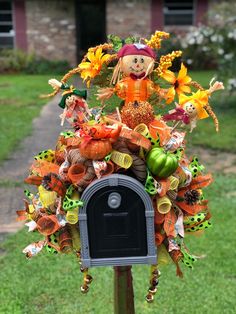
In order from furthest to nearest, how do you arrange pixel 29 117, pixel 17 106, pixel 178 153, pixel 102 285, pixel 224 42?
pixel 17 106 → pixel 224 42 → pixel 29 117 → pixel 102 285 → pixel 178 153

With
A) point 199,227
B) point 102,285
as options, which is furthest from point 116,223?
point 102,285

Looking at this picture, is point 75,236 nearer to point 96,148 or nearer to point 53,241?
point 53,241

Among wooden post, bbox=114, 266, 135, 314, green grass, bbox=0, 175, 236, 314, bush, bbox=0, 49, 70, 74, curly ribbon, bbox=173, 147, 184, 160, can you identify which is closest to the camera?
curly ribbon, bbox=173, 147, 184, 160

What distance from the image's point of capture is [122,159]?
2004 millimetres

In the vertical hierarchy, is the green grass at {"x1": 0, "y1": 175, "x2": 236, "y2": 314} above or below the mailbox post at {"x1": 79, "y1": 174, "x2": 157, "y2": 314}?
below

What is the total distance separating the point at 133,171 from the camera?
2086mm

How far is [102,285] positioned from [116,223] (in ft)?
5.65

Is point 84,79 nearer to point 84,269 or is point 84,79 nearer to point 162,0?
point 84,269

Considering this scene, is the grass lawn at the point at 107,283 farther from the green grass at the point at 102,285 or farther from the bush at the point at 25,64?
the bush at the point at 25,64

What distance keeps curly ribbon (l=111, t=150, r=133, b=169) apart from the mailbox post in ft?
0.14

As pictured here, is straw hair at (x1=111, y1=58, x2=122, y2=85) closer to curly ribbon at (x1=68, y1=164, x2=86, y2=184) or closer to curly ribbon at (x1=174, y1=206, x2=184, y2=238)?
curly ribbon at (x1=68, y1=164, x2=86, y2=184)

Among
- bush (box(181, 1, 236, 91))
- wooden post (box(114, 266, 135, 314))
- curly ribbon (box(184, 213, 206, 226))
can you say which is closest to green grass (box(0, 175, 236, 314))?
wooden post (box(114, 266, 135, 314))

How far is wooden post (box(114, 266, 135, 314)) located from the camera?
7.63ft

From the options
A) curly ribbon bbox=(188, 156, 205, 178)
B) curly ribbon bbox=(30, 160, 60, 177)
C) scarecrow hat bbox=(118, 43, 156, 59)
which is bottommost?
Answer: curly ribbon bbox=(188, 156, 205, 178)
